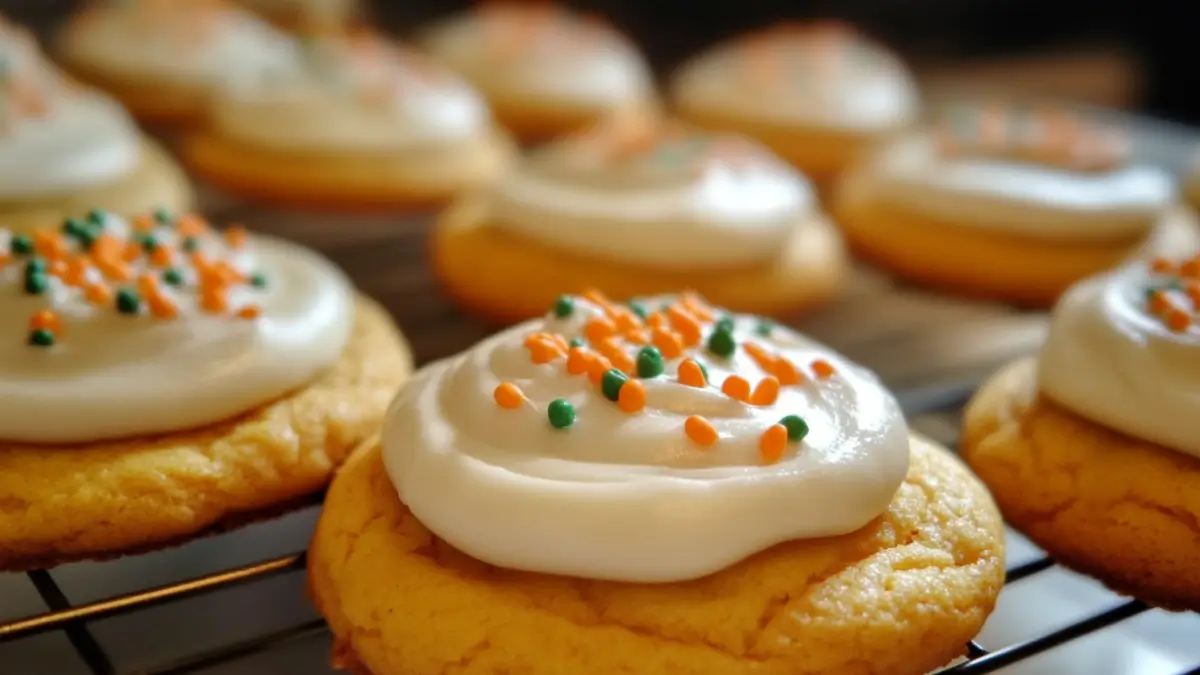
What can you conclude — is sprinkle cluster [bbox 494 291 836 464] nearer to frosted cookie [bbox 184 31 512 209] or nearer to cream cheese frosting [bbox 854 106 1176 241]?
cream cheese frosting [bbox 854 106 1176 241]

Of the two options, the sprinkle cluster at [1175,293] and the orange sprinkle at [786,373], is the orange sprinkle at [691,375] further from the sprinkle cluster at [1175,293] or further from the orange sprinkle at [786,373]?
the sprinkle cluster at [1175,293]

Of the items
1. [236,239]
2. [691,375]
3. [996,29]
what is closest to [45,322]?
[236,239]

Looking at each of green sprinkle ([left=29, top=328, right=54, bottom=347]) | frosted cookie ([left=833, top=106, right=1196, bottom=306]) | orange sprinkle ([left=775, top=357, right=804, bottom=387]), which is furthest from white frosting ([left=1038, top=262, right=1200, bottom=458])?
green sprinkle ([left=29, top=328, right=54, bottom=347])

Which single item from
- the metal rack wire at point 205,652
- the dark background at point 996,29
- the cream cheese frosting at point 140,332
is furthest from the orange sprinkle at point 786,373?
the dark background at point 996,29

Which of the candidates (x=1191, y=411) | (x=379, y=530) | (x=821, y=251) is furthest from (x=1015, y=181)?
(x=379, y=530)

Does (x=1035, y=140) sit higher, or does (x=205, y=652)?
(x=1035, y=140)

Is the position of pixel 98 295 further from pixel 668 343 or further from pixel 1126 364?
pixel 1126 364

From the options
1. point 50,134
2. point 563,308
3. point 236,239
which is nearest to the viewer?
point 563,308
